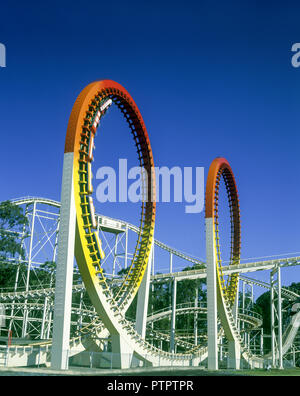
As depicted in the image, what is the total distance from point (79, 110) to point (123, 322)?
10.8 metres

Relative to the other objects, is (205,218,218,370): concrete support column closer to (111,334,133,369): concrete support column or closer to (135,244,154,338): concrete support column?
(135,244,154,338): concrete support column

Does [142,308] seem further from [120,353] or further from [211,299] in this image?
[120,353]

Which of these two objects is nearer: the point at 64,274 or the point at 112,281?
the point at 64,274

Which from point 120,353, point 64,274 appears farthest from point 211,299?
point 64,274

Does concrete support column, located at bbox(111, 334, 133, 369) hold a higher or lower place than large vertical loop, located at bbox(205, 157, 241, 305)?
lower

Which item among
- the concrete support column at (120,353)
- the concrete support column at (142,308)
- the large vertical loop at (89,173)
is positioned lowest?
the concrete support column at (120,353)

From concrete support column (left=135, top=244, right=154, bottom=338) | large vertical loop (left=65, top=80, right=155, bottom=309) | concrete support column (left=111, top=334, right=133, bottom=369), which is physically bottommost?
concrete support column (left=111, top=334, right=133, bottom=369)

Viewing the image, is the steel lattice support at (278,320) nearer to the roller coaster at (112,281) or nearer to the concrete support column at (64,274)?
the roller coaster at (112,281)

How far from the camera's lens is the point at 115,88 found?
27.7 meters

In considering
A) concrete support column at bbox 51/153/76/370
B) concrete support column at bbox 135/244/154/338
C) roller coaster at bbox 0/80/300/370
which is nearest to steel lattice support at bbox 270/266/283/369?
Result: roller coaster at bbox 0/80/300/370

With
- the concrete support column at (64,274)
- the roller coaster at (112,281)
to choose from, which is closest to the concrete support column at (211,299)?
the roller coaster at (112,281)

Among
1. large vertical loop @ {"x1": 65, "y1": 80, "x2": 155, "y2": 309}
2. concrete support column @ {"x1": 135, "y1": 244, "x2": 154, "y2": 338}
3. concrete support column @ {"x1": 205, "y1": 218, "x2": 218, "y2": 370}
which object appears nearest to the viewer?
large vertical loop @ {"x1": 65, "y1": 80, "x2": 155, "y2": 309}
